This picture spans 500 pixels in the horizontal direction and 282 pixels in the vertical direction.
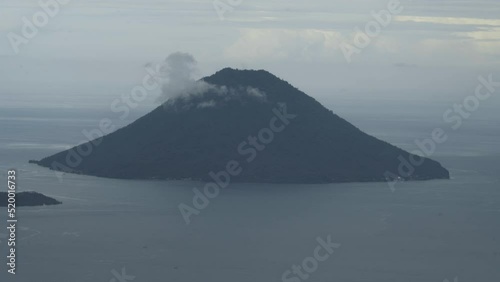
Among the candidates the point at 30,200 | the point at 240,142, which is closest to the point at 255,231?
the point at 30,200

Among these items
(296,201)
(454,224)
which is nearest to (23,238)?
(296,201)

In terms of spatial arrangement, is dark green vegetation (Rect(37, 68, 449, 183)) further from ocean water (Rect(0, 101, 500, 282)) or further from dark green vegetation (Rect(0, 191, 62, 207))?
dark green vegetation (Rect(0, 191, 62, 207))

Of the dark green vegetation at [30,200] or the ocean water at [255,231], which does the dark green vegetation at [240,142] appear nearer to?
the ocean water at [255,231]

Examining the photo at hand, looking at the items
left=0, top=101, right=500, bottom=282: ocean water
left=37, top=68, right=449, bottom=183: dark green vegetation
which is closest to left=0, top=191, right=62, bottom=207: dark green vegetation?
left=0, top=101, right=500, bottom=282: ocean water

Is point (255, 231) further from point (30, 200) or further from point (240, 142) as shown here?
point (240, 142)

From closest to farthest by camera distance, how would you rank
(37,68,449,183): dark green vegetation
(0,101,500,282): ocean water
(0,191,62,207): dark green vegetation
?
(0,101,500,282): ocean water
(0,191,62,207): dark green vegetation
(37,68,449,183): dark green vegetation

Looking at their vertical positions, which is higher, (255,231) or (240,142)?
(240,142)
